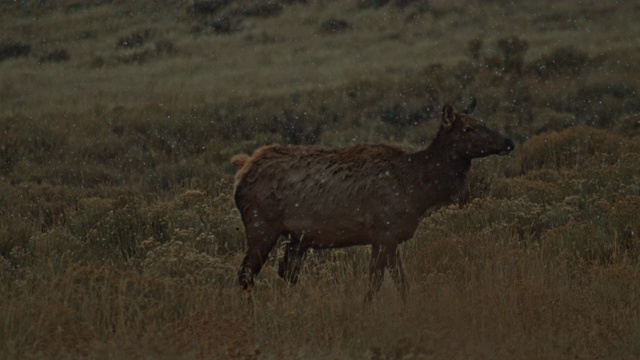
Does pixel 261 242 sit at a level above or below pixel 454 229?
above

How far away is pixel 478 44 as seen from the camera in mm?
31750

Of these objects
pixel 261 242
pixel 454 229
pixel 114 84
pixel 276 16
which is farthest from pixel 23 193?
pixel 276 16

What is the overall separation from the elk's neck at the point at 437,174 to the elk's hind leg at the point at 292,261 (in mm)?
1106

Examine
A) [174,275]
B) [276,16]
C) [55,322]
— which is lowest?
[276,16]

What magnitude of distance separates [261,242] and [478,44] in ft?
74.5

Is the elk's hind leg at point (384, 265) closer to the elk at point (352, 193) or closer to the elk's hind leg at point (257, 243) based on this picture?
the elk at point (352, 193)

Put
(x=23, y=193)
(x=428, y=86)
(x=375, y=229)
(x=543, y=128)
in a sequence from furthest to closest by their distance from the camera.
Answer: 1. (x=428, y=86)
2. (x=543, y=128)
3. (x=23, y=193)
4. (x=375, y=229)

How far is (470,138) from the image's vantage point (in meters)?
10.2

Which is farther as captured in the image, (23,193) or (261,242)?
(23,193)

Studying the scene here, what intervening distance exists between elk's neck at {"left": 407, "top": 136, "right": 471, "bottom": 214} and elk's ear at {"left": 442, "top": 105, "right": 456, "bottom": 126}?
15 centimetres

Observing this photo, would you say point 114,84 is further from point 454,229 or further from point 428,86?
point 454,229

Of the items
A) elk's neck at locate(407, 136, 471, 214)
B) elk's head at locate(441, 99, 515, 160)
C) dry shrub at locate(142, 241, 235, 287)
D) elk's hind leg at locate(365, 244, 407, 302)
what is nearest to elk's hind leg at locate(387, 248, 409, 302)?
elk's hind leg at locate(365, 244, 407, 302)

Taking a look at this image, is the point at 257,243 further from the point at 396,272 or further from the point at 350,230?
the point at 396,272

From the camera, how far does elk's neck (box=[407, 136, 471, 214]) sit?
1005 centimetres
